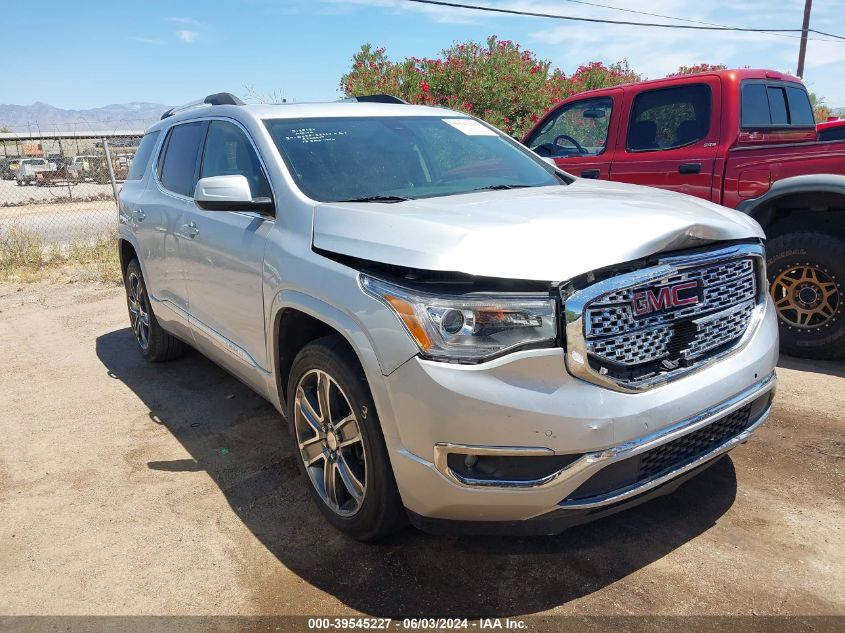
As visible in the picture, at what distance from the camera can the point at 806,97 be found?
5973mm

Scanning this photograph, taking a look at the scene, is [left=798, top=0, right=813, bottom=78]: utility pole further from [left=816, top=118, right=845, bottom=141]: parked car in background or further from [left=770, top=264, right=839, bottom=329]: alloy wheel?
[left=770, top=264, right=839, bottom=329]: alloy wheel

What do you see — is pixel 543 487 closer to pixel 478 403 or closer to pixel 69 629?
pixel 478 403

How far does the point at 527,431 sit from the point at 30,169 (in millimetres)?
30144

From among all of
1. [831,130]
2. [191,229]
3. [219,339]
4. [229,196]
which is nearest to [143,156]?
[191,229]

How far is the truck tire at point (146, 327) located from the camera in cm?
532

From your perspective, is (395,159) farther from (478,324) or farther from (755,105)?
(755,105)

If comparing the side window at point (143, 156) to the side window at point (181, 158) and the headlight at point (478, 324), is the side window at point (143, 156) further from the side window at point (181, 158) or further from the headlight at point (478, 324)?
the headlight at point (478, 324)

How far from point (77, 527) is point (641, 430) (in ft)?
8.65

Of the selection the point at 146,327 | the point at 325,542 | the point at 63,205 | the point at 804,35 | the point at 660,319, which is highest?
the point at 804,35

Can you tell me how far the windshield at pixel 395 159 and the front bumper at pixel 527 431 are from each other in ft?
4.03

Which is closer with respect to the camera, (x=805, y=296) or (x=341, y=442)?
(x=341, y=442)

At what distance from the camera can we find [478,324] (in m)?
2.28

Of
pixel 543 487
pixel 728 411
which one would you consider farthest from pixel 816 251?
pixel 543 487

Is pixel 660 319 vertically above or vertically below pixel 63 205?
above
